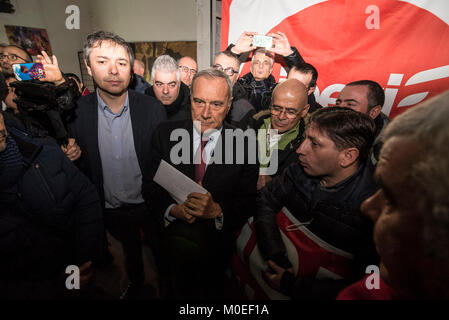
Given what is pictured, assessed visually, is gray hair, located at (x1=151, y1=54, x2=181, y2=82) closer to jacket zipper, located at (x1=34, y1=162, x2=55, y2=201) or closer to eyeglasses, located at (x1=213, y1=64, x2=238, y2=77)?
eyeglasses, located at (x1=213, y1=64, x2=238, y2=77)

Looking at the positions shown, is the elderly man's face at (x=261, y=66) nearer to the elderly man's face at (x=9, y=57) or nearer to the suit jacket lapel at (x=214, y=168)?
the suit jacket lapel at (x=214, y=168)

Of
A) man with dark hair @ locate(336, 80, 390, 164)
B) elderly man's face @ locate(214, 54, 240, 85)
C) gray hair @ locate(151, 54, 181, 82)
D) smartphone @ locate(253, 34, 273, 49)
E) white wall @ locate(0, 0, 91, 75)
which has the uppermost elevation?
white wall @ locate(0, 0, 91, 75)

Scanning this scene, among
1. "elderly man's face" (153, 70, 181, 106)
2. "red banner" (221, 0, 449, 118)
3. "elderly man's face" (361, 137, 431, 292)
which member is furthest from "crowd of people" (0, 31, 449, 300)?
"red banner" (221, 0, 449, 118)

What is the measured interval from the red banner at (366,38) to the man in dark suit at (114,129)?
8.16 feet

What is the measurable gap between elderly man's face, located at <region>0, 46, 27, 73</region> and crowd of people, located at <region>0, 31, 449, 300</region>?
2 cm

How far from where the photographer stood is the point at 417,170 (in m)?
0.39

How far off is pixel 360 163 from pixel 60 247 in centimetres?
208

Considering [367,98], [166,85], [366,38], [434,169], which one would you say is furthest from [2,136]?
[366,38]

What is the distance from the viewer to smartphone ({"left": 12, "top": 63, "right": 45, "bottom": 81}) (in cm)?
139

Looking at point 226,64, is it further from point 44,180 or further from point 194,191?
point 44,180

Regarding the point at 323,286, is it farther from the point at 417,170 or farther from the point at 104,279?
the point at 104,279

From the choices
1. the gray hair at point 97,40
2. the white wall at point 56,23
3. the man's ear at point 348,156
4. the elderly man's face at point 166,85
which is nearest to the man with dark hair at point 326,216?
the man's ear at point 348,156

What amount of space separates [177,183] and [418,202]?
1.14 m
